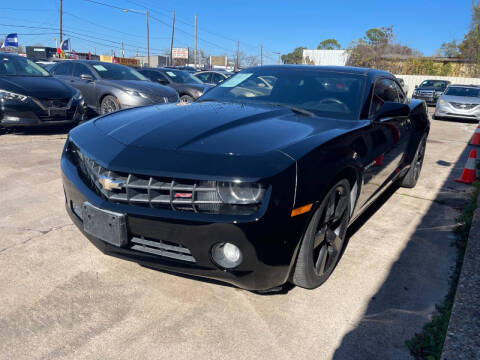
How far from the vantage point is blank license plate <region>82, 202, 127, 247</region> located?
197 centimetres

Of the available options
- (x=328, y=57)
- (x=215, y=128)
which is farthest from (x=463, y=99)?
(x=328, y=57)

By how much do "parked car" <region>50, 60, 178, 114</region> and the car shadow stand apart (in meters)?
5.72

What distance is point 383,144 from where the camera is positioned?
3.18 m

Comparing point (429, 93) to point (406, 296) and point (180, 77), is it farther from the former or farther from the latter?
point (406, 296)

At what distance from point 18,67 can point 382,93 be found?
6860 mm

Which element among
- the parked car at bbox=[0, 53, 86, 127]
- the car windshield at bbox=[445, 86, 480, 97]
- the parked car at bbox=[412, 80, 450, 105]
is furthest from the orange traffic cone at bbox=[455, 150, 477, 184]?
the parked car at bbox=[412, 80, 450, 105]

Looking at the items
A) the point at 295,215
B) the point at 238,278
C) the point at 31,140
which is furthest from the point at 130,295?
the point at 31,140

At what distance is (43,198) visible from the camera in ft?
12.5

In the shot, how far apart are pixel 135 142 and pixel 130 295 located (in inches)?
36.9

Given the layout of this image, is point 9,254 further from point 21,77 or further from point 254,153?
point 21,77

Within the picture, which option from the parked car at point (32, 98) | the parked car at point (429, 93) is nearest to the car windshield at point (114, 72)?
the parked car at point (32, 98)

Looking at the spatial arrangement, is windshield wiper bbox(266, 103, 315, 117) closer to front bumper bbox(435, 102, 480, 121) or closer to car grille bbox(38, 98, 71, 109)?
car grille bbox(38, 98, 71, 109)

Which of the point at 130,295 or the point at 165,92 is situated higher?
the point at 165,92

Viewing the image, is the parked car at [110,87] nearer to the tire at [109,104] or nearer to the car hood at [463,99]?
the tire at [109,104]
